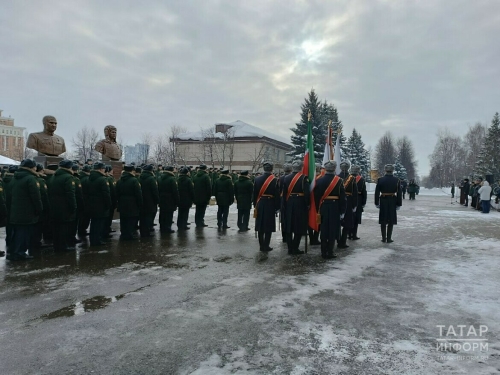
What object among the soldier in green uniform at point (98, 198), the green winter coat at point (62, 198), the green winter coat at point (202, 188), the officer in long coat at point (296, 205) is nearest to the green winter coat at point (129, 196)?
the soldier in green uniform at point (98, 198)

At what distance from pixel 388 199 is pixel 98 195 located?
24.0 feet

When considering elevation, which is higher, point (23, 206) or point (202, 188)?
point (202, 188)

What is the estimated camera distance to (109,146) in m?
13.5

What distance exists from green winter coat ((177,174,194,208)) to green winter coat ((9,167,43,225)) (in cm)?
465

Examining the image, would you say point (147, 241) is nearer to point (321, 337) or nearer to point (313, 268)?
point (313, 268)

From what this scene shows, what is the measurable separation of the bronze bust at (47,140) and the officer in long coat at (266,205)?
6494mm

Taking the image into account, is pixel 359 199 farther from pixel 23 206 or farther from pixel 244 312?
pixel 23 206

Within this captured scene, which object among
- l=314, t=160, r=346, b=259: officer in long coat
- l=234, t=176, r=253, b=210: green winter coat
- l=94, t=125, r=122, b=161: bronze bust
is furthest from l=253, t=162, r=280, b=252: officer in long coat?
l=94, t=125, r=122, b=161: bronze bust

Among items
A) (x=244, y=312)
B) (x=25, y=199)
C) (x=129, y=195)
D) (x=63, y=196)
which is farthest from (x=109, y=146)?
(x=244, y=312)

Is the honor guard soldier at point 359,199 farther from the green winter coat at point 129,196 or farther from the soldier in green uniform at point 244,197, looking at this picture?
the green winter coat at point 129,196

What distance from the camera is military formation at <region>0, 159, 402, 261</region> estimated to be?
24.8 feet

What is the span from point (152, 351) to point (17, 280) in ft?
12.1

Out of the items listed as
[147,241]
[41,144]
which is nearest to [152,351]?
[147,241]

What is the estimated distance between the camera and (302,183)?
8219 mm
